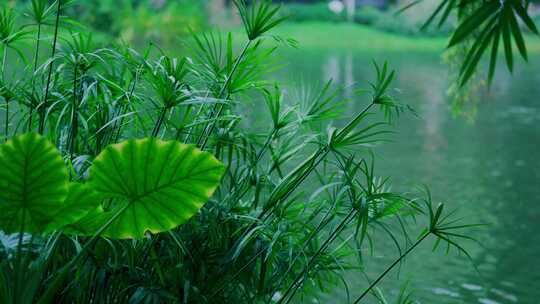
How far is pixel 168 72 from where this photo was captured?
2.10 meters

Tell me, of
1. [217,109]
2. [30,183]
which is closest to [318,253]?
[217,109]

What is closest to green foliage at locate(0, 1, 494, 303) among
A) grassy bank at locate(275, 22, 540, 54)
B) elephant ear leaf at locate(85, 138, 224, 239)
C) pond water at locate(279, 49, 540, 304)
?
elephant ear leaf at locate(85, 138, 224, 239)

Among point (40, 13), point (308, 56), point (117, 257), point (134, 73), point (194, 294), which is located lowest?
point (308, 56)

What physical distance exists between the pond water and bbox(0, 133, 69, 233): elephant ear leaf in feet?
3.43

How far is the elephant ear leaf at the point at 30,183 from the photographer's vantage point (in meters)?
1.65

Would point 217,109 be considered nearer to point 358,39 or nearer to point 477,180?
point 477,180

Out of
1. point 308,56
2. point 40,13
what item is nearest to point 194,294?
point 40,13

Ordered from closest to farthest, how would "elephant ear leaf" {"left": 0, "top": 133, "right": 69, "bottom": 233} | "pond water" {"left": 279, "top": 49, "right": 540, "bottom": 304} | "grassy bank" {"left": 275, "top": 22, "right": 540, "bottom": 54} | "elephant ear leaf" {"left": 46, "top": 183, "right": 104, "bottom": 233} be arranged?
"elephant ear leaf" {"left": 0, "top": 133, "right": 69, "bottom": 233}, "elephant ear leaf" {"left": 46, "top": 183, "right": 104, "bottom": 233}, "pond water" {"left": 279, "top": 49, "right": 540, "bottom": 304}, "grassy bank" {"left": 275, "top": 22, "right": 540, "bottom": 54}

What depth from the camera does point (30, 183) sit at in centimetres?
171

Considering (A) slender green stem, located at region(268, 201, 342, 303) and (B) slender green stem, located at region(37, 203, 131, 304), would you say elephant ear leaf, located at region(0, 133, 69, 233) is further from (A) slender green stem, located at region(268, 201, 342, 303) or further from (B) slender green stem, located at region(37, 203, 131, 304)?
(A) slender green stem, located at region(268, 201, 342, 303)

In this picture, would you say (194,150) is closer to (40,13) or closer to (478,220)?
(40,13)

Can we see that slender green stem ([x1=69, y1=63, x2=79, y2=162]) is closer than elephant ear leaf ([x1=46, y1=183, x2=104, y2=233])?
No

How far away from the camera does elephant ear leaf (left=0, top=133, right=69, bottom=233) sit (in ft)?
5.42

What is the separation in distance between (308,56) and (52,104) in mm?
16123
